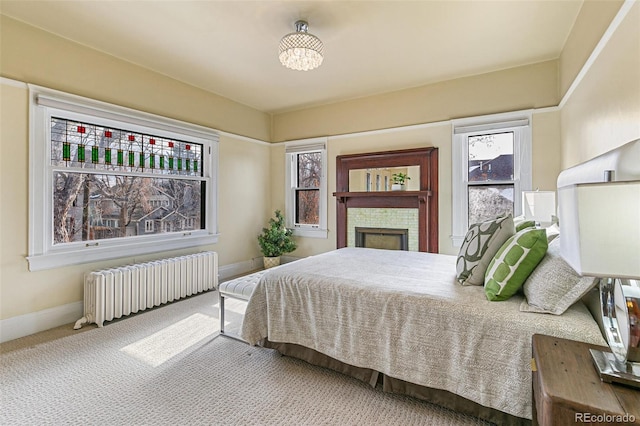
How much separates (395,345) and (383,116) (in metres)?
3.53

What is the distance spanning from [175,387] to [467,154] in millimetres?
4024

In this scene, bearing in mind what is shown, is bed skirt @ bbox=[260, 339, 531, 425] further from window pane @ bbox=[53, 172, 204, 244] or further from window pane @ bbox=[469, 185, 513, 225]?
window pane @ bbox=[469, 185, 513, 225]

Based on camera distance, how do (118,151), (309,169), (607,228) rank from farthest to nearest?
(309,169)
(118,151)
(607,228)

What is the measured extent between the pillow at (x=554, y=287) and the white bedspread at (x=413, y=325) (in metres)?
0.05

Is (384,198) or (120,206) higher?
(384,198)

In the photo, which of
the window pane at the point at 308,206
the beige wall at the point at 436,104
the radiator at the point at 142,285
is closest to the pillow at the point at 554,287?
the beige wall at the point at 436,104

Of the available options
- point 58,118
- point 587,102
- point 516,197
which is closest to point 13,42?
point 58,118

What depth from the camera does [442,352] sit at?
163cm

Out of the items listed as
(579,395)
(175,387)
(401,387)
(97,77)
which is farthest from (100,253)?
(579,395)

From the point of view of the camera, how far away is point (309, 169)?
525 cm

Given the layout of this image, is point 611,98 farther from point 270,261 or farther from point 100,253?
point 100,253

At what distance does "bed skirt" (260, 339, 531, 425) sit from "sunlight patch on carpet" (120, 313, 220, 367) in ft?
2.62

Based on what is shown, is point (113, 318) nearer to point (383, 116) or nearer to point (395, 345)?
point (395, 345)

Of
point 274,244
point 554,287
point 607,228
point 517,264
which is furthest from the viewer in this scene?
point 274,244
